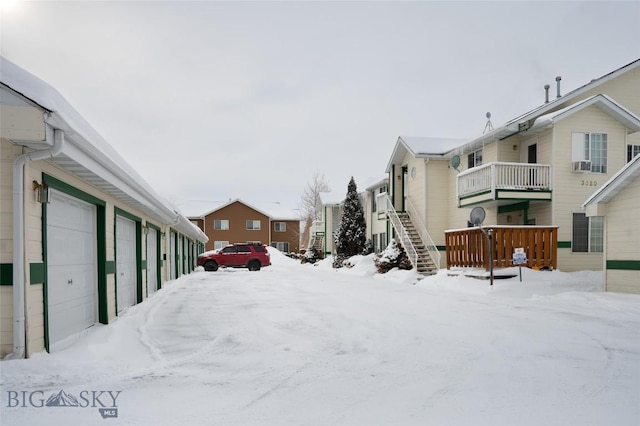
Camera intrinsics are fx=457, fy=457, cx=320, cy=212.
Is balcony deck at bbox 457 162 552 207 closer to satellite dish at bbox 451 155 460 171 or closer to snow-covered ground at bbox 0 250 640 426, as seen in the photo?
satellite dish at bbox 451 155 460 171

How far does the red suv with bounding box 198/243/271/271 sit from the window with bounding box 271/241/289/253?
3045cm

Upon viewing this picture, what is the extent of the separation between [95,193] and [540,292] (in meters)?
13.2

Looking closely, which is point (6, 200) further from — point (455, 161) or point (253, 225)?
point (253, 225)

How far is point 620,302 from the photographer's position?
39.0 feet

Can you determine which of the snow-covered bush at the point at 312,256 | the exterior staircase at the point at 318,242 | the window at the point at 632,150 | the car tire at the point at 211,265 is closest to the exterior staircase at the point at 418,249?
the window at the point at 632,150

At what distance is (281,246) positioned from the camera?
205ft

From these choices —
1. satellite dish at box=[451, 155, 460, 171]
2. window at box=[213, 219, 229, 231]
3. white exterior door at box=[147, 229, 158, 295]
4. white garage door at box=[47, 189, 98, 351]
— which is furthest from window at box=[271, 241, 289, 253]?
white garage door at box=[47, 189, 98, 351]

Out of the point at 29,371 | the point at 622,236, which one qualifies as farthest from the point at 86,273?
the point at 622,236

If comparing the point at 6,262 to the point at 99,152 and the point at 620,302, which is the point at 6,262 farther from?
the point at 620,302

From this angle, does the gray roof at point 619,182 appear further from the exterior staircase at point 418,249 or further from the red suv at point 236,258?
the red suv at point 236,258

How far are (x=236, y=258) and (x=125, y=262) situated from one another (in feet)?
63.3

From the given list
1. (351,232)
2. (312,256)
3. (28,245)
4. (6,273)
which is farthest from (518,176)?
(312,256)

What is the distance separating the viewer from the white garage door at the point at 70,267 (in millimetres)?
6816

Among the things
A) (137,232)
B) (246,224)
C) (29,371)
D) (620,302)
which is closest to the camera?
(29,371)
